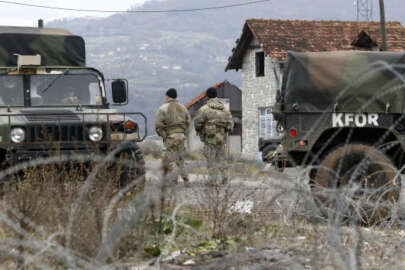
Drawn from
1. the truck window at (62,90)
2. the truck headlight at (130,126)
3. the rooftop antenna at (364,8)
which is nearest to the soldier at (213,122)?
the truck window at (62,90)

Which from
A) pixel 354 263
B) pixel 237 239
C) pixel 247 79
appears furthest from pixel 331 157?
pixel 247 79

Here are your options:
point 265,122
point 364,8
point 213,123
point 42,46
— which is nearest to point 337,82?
point 213,123

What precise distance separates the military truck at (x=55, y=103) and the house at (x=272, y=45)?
21.1 meters

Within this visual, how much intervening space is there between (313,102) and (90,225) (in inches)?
157

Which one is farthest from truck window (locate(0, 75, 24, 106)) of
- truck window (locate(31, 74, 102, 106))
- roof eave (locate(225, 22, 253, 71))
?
roof eave (locate(225, 22, 253, 71))

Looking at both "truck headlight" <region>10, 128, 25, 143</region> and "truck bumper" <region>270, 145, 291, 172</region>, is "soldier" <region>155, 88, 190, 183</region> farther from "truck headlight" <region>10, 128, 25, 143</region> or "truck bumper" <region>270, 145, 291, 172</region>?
"truck headlight" <region>10, 128, 25, 143</region>

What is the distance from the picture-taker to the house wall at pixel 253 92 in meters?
36.5

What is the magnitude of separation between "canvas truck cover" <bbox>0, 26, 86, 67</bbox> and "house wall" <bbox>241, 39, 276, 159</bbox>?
2450 cm

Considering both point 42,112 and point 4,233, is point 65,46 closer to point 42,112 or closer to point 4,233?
point 42,112

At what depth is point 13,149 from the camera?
30.2ft

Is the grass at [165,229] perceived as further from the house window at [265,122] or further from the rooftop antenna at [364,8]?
the rooftop antenna at [364,8]

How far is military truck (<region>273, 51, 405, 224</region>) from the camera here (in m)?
8.25

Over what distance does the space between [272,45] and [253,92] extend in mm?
3954

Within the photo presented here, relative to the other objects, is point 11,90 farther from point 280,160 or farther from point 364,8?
point 364,8
